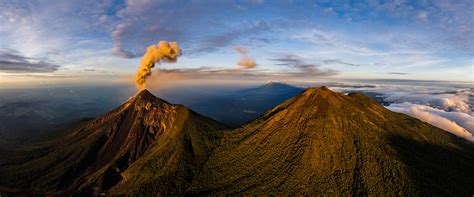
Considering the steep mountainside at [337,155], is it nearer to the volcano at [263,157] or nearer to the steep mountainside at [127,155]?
the volcano at [263,157]

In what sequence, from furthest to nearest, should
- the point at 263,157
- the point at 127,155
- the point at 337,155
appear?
the point at 127,155
the point at 263,157
the point at 337,155

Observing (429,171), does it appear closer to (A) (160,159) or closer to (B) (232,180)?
(B) (232,180)

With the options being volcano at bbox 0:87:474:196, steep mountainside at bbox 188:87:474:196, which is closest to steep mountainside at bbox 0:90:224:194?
volcano at bbox 0:87:474:196

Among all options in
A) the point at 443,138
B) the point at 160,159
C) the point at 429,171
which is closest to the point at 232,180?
the point at 160,159

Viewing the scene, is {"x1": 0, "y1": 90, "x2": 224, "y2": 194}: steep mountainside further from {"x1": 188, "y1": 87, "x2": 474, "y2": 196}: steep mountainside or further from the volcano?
{"x1": 188, "y1": 87, "x2": 474, "y2": 196}: steep mountainside

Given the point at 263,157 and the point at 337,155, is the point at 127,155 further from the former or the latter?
the point at 337,155

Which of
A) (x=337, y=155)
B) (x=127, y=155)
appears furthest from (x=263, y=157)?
(x=127, y=155)

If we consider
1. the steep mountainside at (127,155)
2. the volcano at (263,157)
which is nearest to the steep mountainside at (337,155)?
the volcano at (263,157)
